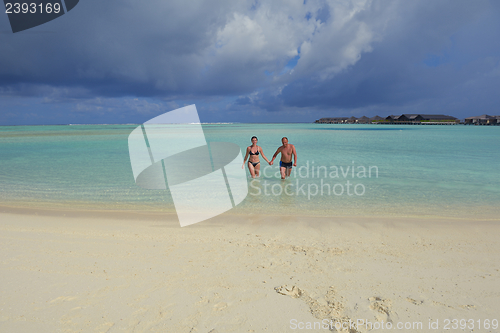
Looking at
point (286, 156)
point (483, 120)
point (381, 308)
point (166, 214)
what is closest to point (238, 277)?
point (381, 308)

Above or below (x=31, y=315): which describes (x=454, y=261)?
below

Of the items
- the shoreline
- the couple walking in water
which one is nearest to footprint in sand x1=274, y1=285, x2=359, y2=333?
the shoreline

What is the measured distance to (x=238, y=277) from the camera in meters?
3.80

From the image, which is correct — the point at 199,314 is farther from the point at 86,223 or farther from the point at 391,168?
the point at 391,168

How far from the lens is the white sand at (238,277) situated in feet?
9.93

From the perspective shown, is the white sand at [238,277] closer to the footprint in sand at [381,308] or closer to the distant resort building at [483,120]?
the footprint in sand at [381,308]

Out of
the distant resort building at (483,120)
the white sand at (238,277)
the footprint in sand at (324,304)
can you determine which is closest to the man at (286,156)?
the white sand at (238,277)

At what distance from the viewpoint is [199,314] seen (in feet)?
10.1

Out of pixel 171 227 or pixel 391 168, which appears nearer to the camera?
pixel 171 227

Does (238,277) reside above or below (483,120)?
below

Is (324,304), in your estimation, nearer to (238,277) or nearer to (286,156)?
(238,277)

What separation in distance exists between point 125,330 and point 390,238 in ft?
15.8

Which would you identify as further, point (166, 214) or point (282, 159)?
point (282, 159)

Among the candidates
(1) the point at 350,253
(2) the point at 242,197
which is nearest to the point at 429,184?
(2) the point at 242,197
